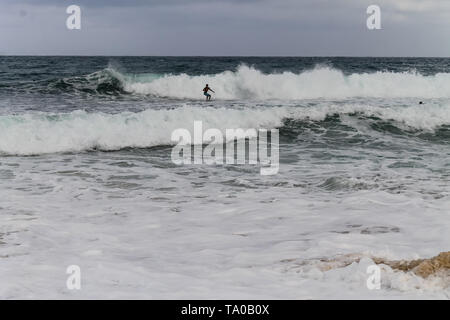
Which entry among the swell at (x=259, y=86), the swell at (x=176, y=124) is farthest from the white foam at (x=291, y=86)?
the swell at (x=176, y=124)

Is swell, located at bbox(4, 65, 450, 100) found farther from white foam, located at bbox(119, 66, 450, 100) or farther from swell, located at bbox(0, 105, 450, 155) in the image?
swell, located at bbox(0, 105, 450, 155)

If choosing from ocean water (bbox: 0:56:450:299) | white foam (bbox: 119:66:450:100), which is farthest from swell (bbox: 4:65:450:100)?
ocean water (bbox: 0:56:450:299)

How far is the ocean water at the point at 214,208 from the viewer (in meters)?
4.58

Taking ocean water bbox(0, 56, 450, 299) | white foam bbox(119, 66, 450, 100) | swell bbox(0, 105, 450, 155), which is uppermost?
white foam bbox(119, 66, 450, 100)

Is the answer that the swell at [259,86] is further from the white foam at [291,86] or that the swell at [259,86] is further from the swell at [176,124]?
the swell at [176,124]

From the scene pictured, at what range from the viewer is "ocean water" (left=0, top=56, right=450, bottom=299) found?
4.58 m

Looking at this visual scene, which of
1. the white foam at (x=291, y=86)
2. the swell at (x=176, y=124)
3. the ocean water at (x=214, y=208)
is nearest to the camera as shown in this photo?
the ocean water at (x=214, y=208)

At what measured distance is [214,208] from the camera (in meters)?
7.57

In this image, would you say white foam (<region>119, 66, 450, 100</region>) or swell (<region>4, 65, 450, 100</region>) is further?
white foam (<region>119, 66, 450, 100</region>)

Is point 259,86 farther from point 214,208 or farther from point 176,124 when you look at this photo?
point 214,208

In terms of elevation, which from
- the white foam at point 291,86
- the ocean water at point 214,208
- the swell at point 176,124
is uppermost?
the white foam at point 291,86

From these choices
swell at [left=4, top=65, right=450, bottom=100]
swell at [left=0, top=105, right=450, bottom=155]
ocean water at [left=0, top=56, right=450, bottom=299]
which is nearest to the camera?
ocean water at [left=0, top=56, right=450, bottom=299]

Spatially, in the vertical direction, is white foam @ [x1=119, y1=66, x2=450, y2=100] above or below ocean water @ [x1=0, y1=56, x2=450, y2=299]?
above

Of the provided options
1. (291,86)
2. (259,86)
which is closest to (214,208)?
(259,86)
